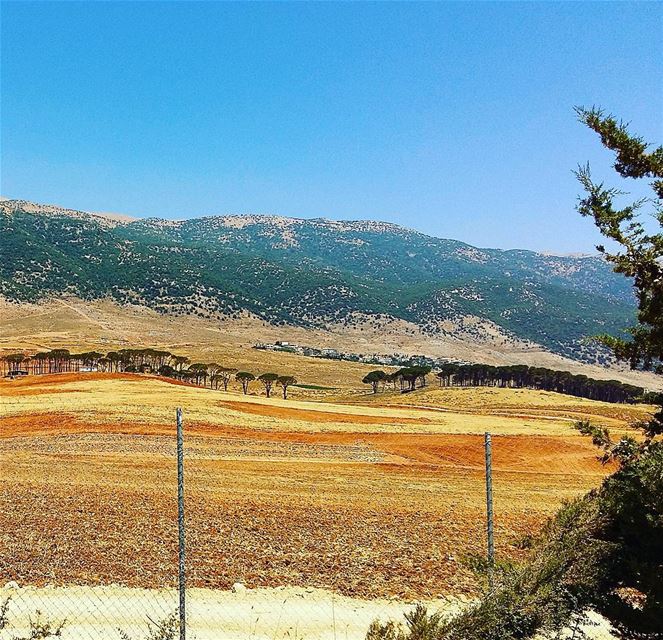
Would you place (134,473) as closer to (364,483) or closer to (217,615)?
(364,483)

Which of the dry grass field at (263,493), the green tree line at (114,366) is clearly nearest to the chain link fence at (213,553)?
the dry grass field at (263,493)

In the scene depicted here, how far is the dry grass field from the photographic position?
1185cm

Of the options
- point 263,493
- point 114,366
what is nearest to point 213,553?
point 263,493

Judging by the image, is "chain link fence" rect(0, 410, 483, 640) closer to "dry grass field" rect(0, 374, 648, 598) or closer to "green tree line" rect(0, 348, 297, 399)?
"dry grass field" rect(0, 374, 648, 598)

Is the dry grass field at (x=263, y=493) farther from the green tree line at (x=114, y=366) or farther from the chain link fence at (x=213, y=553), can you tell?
the green tree line at (x=114, y=366)

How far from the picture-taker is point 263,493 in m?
19.8

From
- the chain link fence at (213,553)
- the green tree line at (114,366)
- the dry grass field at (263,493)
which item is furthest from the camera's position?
the green tree line at (114,366)

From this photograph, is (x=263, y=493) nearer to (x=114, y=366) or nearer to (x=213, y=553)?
(x=213, y=553)

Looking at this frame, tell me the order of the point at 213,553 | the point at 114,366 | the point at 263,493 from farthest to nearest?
the point at 114,366
the point at 263,493
the point at 213,553

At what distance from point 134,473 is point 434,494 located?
1191 centimetres

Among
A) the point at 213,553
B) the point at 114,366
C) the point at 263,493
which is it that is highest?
the point at 213,553

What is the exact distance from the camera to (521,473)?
30344 millimetres

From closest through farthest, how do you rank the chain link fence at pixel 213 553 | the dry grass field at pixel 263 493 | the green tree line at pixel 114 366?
the chain link fence at pixel 213 553 < the dry grass field at pixel 263 493 < the green tree line at pixel 114 366

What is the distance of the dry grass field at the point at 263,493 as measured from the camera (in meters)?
11.9
